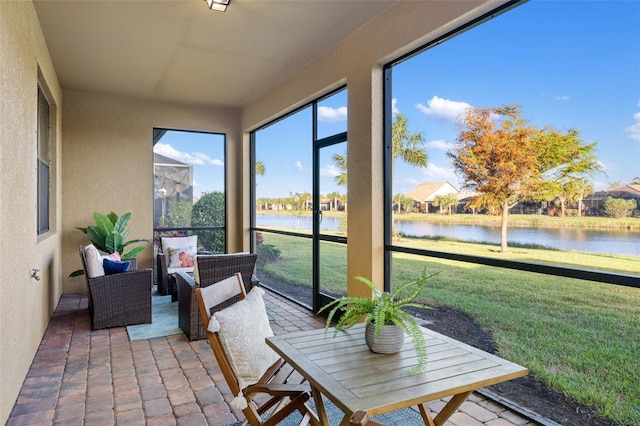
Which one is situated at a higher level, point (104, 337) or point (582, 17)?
point (582, 17)

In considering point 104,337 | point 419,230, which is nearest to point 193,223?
point 104,337

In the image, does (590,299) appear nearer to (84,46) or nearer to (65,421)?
(65,421)

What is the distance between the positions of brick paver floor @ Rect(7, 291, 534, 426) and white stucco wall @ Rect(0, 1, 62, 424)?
0.17 meters

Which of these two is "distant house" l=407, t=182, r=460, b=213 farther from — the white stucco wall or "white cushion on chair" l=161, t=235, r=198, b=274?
"white cushion on chair" l=161, t=235, r=198, b=274

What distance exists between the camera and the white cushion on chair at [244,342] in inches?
77.8

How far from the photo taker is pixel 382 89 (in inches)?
158

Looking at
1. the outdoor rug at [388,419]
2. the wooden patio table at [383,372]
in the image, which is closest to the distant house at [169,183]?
the outdoor rug at [388,419]

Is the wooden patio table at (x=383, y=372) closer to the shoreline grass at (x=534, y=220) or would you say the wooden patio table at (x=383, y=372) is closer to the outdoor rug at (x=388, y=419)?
the outdoor rug at (x=388, y=419)

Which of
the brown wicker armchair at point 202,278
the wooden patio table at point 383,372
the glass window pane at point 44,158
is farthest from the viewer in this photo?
the glass window pane at point 44,158

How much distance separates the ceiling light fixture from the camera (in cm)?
351

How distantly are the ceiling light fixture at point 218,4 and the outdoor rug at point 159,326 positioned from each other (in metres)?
3.28

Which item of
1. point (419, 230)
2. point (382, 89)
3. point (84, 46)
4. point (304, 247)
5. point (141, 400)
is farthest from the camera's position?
point (304, 247)

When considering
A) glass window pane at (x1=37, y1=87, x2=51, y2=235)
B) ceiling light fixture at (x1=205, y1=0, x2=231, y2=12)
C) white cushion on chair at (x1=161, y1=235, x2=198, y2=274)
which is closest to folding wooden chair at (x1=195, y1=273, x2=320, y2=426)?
ceiling light fixture at (x1=205, y1=0, x2=231, y2=12)

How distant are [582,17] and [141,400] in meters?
3.83
